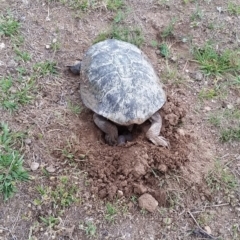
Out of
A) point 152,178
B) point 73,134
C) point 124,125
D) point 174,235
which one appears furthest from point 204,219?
point 73,134

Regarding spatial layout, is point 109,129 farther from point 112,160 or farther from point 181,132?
point 181,132

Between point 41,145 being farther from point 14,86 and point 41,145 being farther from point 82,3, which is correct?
point 82,3

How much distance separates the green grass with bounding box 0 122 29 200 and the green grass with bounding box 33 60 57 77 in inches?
23.9

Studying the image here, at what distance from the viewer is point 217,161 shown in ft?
9.57

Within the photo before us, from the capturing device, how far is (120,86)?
113 inches

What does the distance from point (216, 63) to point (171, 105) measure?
711mm

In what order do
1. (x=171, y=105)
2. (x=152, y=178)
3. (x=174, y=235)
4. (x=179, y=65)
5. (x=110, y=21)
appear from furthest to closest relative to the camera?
(x=110, y=21), (x=179, y=65), (x=171, y=105), (x=152, y=178), (x=174, y=235)

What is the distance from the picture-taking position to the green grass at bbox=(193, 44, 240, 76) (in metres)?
3.54

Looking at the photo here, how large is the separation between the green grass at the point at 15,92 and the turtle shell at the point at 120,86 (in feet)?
1.28

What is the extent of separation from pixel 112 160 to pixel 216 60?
4.61 feet

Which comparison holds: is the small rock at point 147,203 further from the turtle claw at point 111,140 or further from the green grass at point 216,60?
the green grass at point 216,60

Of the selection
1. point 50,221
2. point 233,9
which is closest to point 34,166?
point 50,221

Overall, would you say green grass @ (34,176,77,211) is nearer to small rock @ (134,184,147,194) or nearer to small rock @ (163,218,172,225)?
small rock @ (134,184,147,194)

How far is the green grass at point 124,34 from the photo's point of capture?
3.65 m
